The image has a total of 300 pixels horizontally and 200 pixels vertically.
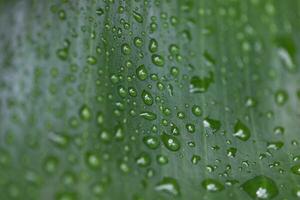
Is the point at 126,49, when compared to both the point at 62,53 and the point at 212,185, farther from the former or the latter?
the point at 212,185

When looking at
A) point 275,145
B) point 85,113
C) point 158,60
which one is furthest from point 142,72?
point 275,145

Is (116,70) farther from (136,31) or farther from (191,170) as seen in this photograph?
(191,170)

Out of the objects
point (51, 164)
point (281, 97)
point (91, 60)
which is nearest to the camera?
point (51, 164)

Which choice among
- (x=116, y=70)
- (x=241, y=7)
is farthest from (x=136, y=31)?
(x=241, y=7)

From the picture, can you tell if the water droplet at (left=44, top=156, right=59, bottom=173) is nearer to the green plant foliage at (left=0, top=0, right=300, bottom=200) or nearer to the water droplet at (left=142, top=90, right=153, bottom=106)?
the green plant foliage at (left=0, top=0, right=300, bottom=200)

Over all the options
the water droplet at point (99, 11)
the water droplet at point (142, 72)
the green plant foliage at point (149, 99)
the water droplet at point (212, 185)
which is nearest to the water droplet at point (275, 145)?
the green plant foliage at point (149, 99)

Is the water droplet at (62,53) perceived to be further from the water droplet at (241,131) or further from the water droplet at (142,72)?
the water droplet at (241,131)
